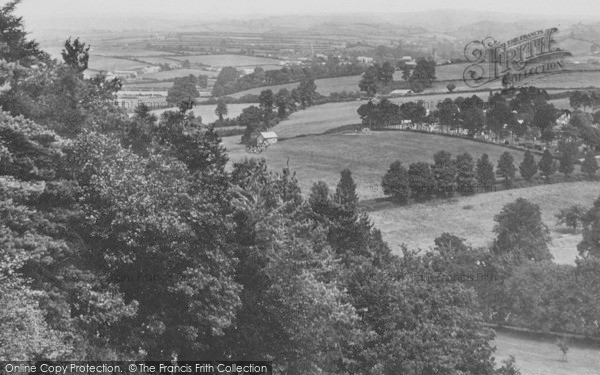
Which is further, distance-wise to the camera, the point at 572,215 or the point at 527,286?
the point at 572,215

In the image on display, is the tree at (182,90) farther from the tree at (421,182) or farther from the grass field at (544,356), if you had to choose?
the grass field at (544,356)

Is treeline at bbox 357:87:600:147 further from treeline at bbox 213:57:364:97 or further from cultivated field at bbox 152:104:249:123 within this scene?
treeline at bbox 213:57:364:97

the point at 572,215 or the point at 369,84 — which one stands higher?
the point at 369,84

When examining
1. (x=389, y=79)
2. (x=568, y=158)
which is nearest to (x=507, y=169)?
(x=568, y=158)

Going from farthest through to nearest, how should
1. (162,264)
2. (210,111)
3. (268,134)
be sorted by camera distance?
1. (210,111)
2. (268,134)
3. (162,264)

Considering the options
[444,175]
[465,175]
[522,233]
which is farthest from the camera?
[465,175]

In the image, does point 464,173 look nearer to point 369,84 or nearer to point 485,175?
point 485,175

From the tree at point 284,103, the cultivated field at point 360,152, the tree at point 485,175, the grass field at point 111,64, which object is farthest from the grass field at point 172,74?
the tree at point 485,175

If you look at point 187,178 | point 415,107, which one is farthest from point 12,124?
point 415,107
